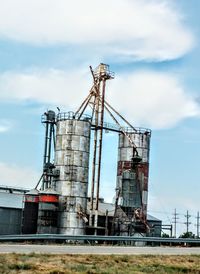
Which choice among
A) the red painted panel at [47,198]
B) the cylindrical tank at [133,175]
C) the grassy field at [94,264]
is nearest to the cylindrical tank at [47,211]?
the red painted panel at [47,198]

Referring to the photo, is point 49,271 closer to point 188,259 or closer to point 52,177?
point 188,259

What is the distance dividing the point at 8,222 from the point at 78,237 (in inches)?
1012

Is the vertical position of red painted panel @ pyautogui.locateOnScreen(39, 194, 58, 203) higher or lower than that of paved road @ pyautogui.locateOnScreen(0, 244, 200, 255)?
higher

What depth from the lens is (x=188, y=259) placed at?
27531 mm

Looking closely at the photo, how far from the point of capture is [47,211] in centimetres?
5722

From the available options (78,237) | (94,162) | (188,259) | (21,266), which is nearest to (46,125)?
(94,162)

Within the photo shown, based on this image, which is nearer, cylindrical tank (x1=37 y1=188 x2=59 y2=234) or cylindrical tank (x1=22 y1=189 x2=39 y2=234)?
cylindrical tank (x1=37 y1=188 x2=59 y2=234)

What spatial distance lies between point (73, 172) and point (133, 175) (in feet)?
26.2

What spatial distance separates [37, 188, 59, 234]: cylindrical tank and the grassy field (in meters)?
30.9

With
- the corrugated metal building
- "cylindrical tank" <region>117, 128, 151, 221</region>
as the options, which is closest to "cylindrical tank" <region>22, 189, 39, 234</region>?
the corrugated metal building

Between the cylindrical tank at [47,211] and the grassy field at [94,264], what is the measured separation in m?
30.9

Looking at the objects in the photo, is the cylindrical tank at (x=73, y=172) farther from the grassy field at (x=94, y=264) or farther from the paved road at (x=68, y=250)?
the grassy field at (x=94, y=264)

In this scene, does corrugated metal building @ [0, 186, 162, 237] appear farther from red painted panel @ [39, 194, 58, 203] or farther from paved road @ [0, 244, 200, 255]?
paved road @ [0, 244, 200, 255]

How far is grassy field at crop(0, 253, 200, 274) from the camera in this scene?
1892cm
